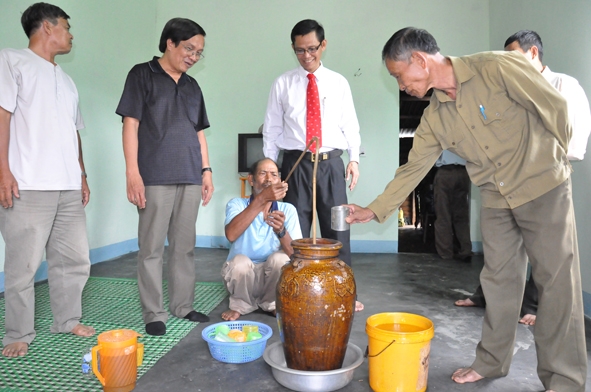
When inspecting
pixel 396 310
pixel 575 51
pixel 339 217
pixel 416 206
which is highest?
pixel 575 51

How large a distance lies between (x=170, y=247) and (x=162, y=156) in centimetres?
53

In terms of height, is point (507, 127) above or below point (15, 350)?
above

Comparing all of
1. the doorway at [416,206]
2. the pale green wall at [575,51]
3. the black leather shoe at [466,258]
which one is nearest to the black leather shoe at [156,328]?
the pale green wall at [575,51]

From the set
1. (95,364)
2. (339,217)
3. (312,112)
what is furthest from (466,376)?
(312,112)

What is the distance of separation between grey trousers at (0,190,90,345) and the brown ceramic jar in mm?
1289

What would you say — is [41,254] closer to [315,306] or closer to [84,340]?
[84,340]

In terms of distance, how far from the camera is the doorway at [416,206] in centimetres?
634

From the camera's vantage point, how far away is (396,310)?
3004mm

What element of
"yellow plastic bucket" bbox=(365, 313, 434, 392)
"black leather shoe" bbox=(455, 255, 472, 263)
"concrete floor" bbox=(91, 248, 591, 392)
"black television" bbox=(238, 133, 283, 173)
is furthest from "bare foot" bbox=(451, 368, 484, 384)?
"black television" bbox=(238, 133, 283, 173)

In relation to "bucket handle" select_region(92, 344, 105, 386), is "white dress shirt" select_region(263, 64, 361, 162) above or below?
above

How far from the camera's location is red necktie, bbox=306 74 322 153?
9.62ft

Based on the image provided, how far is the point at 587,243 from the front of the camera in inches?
116

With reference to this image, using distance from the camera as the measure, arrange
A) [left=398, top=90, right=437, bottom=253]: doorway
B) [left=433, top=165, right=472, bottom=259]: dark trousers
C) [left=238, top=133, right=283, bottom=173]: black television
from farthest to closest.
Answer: [left=398, top=90, right=437, bottom=253]: doorway → [left=238, top=133, right=283, bottom=173]: black television → [left=433, top=165, right=472, bottom=259]: dark trousers

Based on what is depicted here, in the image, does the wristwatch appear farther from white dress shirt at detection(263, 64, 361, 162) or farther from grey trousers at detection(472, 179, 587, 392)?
grey trousers at detection(472, 179, 587, 392)
